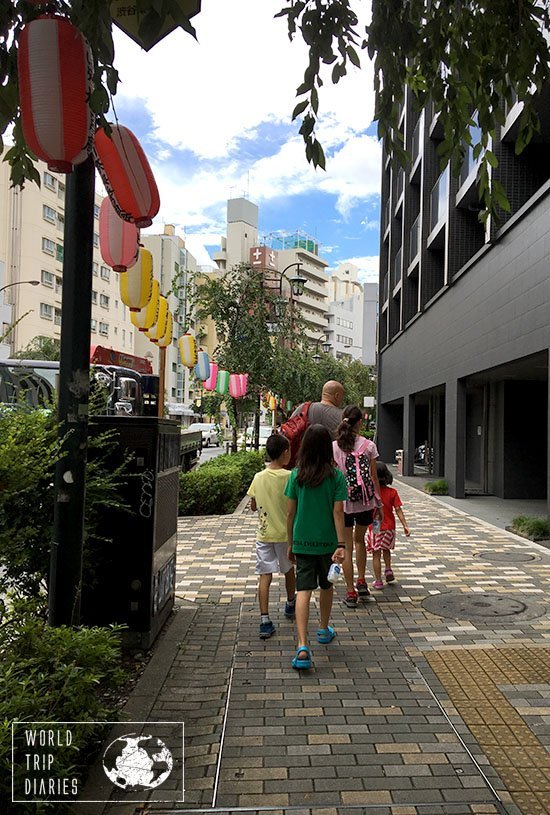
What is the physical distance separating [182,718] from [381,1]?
3.96m

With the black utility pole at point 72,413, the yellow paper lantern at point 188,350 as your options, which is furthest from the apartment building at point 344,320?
the black utility pole at point 72,413

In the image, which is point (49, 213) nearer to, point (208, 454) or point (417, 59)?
point (208, 454)

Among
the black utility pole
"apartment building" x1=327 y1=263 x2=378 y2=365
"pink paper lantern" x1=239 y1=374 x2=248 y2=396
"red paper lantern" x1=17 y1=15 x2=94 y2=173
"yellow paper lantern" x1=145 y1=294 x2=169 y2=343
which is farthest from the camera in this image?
"apartment building" x1=327 y1=263 x2=378 y2=365

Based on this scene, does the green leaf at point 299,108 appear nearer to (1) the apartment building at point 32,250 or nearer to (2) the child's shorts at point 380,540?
(2) the child's shorts at point 380,540

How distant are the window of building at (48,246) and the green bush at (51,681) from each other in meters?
56.1

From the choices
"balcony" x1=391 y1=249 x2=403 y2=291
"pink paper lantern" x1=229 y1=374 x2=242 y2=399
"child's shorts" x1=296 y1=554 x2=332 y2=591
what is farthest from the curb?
"balcony" x1=391 y1=249 x2=403 y2=291

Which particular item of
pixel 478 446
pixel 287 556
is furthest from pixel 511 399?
pixel 287 556

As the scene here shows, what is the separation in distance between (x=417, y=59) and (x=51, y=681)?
3886 mm

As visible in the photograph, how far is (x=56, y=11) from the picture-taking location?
3395mm

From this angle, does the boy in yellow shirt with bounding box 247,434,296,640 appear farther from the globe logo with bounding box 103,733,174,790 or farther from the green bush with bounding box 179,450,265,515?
the green bush with bounding box 179,450,265,515

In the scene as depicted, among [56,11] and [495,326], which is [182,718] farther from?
[495,326]

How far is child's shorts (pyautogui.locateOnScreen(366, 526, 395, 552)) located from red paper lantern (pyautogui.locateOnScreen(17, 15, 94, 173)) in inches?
195

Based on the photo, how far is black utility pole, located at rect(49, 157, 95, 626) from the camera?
3.51 m

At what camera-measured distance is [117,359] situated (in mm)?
16203
